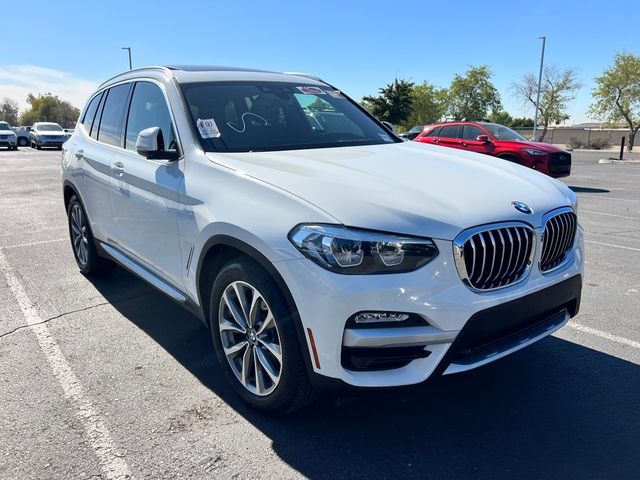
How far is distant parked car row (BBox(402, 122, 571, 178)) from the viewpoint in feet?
41.8

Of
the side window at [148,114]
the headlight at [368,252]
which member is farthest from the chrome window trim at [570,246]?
the side window at [148,114]

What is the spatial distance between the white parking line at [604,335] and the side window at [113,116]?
12.8 feet

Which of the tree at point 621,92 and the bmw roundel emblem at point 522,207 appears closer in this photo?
the bmw roundel emblem at point 522,207

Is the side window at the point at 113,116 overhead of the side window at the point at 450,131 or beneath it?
beneath

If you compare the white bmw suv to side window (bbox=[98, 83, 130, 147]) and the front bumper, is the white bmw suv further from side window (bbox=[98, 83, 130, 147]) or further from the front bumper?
side window (bbox=[98, 83, 130, 147])

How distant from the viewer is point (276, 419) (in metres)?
2.84

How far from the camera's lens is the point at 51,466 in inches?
98.2

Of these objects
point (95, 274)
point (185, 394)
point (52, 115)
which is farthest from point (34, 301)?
point (52, 115)

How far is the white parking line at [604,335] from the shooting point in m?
3.76

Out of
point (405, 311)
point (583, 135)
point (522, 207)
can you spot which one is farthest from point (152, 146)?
point (583, 135)

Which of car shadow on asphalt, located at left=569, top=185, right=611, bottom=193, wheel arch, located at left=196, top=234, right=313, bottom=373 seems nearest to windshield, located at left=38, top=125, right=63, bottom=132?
car shadow on asphalt, located at left=569, top=185, right=611, bottom=193

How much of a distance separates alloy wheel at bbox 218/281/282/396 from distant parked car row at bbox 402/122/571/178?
1051 centimetres

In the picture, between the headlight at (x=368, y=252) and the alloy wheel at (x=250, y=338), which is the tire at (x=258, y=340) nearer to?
the alloy wheel at (x=250, y=338)

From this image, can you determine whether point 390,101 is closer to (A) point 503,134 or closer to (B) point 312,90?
(A) point 503,134
